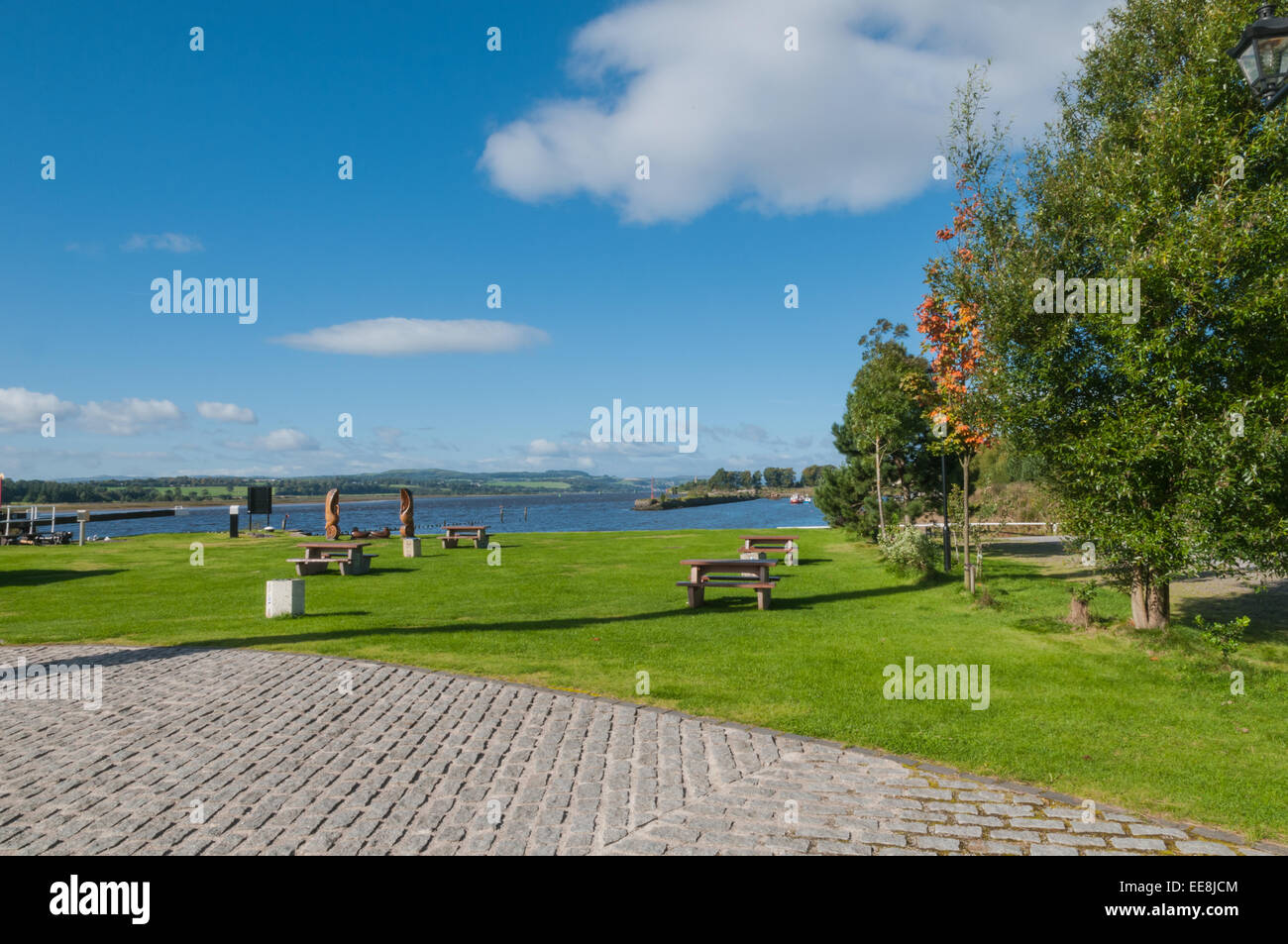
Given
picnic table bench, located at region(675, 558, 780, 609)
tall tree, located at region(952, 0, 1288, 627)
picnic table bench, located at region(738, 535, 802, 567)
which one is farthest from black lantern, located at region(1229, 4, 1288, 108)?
picnic table bench, located at region(738, 535, 802, 567)

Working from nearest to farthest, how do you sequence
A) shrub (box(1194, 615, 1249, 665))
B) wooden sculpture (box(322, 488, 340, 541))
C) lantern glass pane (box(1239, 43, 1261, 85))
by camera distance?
1. lantern glass pane (box(1239, 43, 1261, 85))
2. shrub (box(1194, 615, 1249, 665))
3. wooden sculpture (box(322, 488, 340, 541))

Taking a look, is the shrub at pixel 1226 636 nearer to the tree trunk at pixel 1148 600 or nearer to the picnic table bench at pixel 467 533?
the tree trunk at pixel 1148 600

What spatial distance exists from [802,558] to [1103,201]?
14.3 m

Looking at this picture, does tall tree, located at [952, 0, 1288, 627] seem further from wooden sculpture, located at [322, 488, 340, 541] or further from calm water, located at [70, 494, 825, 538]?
calm water, located at [70, 494, 825, 538]

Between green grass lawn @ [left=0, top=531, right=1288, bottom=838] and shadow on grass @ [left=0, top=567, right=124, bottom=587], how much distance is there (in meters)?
0.09

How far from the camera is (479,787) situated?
5.39 m

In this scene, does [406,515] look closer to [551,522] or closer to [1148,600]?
[1148,600]

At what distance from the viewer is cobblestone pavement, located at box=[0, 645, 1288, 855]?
457 centimetres
